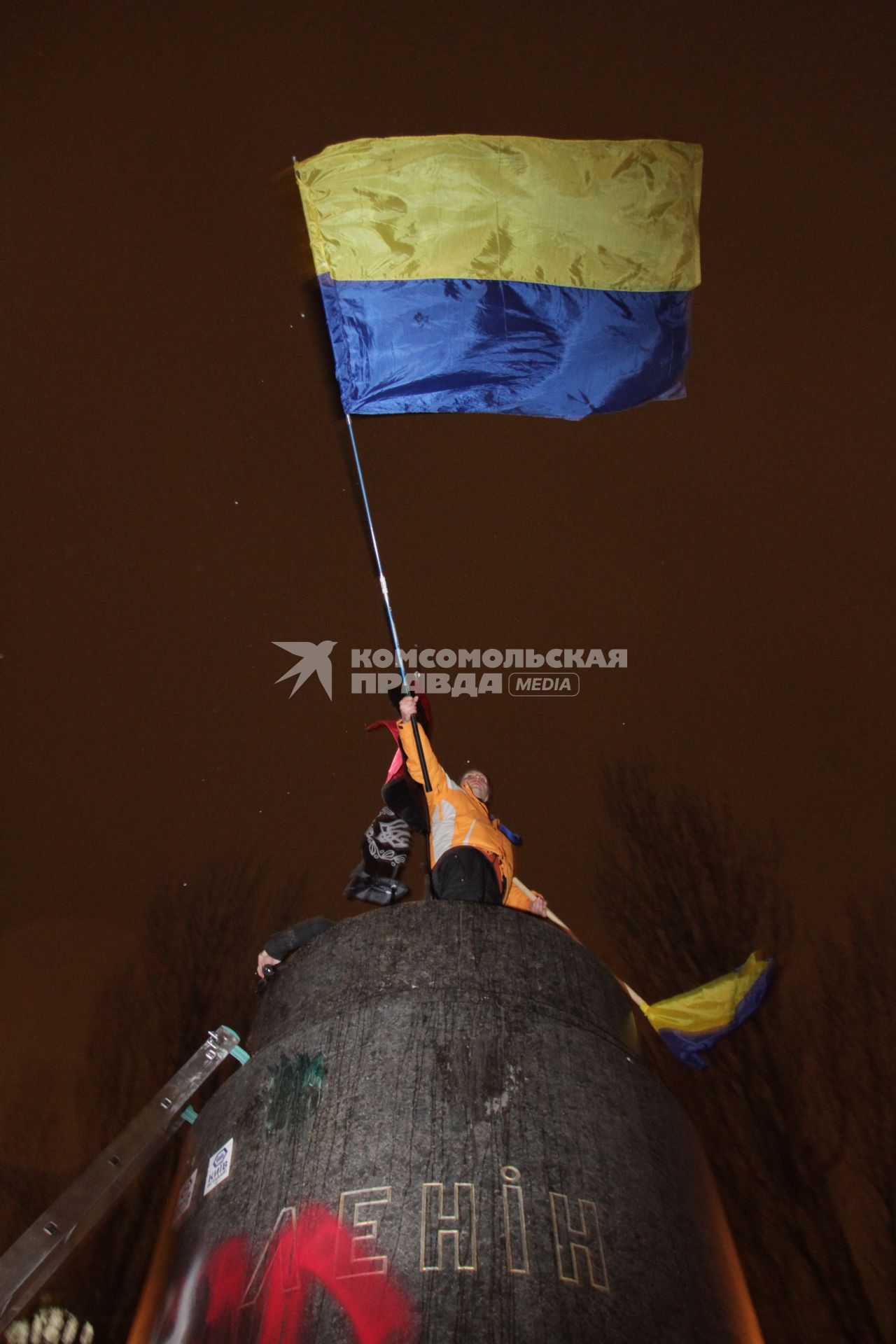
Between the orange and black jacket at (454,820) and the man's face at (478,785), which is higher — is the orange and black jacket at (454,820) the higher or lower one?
the lower one

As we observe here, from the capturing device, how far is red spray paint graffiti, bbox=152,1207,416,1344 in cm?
303

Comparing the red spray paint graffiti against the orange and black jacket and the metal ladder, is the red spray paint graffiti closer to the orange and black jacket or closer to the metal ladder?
the metal ladder

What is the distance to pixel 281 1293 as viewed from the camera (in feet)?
10.4

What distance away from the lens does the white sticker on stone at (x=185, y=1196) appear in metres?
3.96

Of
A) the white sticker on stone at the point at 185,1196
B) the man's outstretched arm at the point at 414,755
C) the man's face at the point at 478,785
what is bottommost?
the white sticker on stone at the point at 185,1196

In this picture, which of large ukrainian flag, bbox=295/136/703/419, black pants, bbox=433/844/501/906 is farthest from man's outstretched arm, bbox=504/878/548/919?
large ukrainian flag, bbox=295/136/703/419

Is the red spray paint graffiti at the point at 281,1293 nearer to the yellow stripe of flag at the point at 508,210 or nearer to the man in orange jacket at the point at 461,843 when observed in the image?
the man in orange jacket at the point at 461,843

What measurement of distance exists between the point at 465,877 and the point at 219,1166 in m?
1.87

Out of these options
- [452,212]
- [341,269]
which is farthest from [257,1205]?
[452,212]

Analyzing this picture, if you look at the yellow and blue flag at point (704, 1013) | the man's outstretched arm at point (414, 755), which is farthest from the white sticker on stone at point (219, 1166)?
the yellow and blue flag at point (704, 1013)

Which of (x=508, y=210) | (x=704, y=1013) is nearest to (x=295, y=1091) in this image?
(x=704, y=1013)

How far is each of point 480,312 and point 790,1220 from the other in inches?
392

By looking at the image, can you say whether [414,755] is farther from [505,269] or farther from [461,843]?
[505,269]

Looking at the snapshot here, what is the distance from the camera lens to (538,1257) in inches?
126
